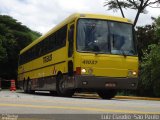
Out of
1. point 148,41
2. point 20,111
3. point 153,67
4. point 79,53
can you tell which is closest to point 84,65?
point 79,53

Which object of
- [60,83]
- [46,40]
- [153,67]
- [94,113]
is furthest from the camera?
[153,67]

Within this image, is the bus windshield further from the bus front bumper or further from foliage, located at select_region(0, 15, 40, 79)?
foliage, located at select_region(0, 15, 40, 79)

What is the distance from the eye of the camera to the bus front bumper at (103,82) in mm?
20500

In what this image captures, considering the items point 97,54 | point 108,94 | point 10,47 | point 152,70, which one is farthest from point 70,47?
point 10,47

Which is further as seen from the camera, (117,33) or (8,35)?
(8,35)

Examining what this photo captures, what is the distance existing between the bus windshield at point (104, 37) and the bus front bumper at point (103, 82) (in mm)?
1084

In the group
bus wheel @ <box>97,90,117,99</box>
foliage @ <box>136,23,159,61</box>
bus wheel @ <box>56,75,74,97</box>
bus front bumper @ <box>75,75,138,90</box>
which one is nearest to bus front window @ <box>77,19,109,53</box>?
bus front bumper @ <box>75,75,138,90</box>

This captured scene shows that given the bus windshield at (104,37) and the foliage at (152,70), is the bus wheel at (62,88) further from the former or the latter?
the foliage at (152,70)

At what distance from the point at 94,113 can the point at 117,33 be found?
1053cm

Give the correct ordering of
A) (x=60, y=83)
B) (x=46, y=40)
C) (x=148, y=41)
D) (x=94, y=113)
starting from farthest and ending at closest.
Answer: (x=148, y=41)
(x=46, y=40)
(x=60, y=83)
(x=94, y=113)

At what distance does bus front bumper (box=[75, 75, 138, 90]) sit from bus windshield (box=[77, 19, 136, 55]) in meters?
1.08

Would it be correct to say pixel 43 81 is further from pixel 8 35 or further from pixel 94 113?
pixel 8 35

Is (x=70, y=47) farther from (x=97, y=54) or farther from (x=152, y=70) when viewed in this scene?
(x=152, y=70)

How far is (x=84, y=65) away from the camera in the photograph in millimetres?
20625
